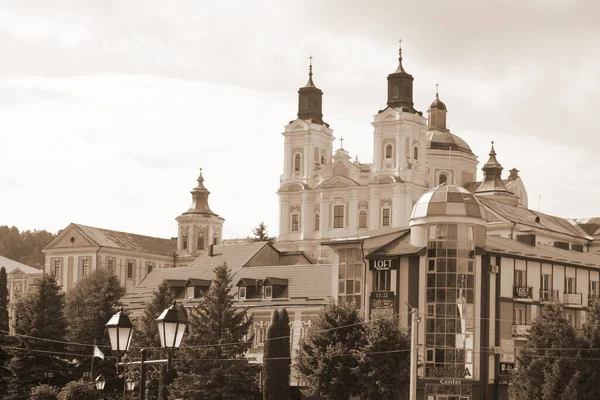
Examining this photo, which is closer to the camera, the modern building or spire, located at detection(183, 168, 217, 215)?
the modern building

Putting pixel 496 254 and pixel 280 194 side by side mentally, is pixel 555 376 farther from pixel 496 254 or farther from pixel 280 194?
pixel 280 194

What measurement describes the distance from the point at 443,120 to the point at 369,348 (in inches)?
3510

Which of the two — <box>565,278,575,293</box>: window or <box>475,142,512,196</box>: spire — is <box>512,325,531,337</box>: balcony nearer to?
<box>565,278,575,293</box>: window

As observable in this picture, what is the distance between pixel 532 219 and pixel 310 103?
1648 inches

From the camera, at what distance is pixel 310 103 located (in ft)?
457

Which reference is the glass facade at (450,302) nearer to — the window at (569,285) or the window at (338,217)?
the window at (569,285)

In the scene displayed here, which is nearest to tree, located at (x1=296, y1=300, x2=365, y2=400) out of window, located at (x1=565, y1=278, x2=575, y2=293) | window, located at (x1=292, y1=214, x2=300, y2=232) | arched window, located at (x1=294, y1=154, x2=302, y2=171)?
window, located at (x1=565, y1=278, x2=575, y2=293)

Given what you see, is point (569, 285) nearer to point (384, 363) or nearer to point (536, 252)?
point (536, 252)

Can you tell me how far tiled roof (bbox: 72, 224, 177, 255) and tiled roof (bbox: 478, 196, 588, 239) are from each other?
139ft

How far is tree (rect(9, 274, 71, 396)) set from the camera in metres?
72.8

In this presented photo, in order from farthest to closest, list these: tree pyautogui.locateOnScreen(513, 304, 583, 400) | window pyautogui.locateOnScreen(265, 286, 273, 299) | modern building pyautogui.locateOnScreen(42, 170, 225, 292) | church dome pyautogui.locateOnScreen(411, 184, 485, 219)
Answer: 1. modern building pyautogui.locateOnScreen(42, 170, 225, 292)
2. window pyautogui.locateOnScreen(265, 286, 273, 299)
3. church dome pyautogui.locateOnScreen(411, 184, 485, 219)
4. tree pyautogui.locateOnScreen(513, 304, 583, 400)

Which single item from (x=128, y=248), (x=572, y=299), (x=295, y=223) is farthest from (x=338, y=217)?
(x=572, y=299)

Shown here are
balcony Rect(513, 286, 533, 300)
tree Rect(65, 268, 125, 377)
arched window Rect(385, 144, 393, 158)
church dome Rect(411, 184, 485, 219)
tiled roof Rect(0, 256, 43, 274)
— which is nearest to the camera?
church dome Rect(411, 184, 485, 219)

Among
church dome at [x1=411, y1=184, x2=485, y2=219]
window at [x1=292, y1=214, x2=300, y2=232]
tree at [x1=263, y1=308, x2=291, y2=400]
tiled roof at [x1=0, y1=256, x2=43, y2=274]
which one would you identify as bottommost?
tree at [x1=263, y1=308, x2=291, y2=400]
